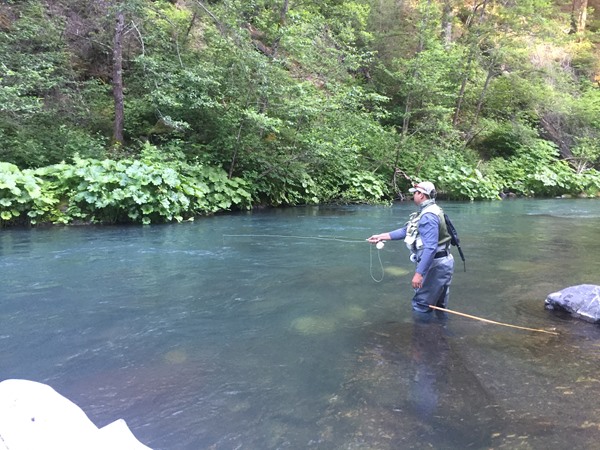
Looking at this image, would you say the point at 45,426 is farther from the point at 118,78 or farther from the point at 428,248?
the point at 118,78

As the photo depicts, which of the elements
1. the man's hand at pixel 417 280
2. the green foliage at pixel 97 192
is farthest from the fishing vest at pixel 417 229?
the green foliage at pixel 97 192

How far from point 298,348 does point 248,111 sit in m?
10.0

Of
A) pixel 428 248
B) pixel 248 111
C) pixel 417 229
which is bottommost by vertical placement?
pixel 428 248

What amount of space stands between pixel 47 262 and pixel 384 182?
Answer: 1359 cm

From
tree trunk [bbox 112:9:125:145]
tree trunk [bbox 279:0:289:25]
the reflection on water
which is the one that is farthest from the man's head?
tree trunk [bbox 279:0:289:25]

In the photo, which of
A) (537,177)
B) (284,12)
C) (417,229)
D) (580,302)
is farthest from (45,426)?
(537,177)

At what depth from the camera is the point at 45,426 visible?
1.95m

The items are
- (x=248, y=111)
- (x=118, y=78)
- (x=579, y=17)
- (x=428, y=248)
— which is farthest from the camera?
(x=579, y=17)

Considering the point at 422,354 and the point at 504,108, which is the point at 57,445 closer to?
the point at 422,354

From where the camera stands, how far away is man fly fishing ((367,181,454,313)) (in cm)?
495

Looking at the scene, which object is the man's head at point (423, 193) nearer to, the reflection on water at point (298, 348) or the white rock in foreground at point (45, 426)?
the reflection on water at point (298, 348)

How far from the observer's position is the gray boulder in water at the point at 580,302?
5348 mm

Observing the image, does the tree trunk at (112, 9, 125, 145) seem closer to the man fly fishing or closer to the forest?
the forest

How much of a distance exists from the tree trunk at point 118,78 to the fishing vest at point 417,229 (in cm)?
1109
